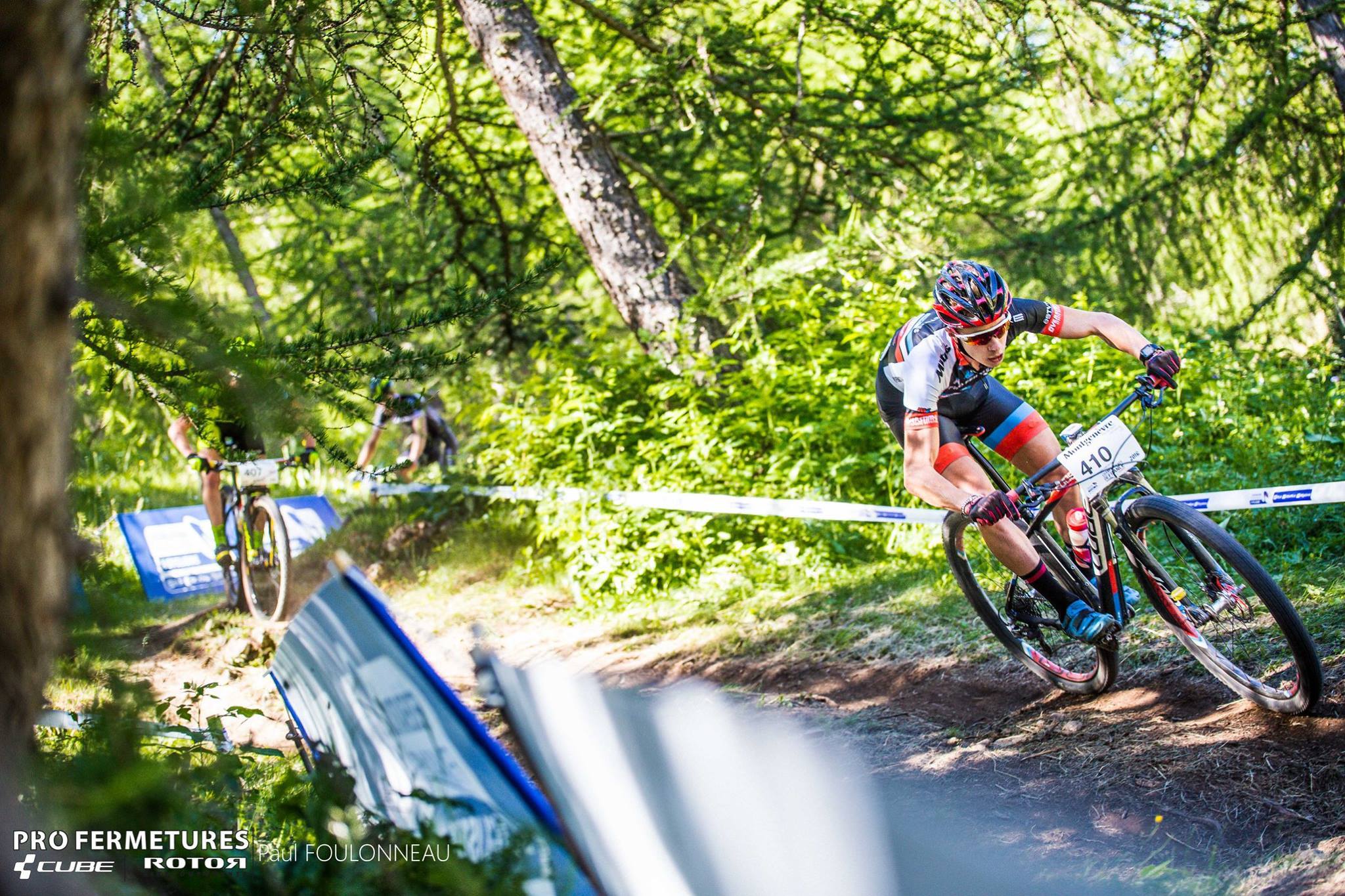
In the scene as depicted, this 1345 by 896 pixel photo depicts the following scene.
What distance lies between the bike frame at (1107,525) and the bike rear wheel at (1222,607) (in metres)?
0.04

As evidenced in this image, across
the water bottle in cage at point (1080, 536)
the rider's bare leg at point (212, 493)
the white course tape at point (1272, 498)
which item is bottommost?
the white course tape at point (1272, 498)

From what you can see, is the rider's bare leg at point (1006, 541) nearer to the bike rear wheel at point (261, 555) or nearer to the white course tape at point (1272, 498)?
the white course tape at point (1272, 498)

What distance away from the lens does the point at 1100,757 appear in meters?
4.05

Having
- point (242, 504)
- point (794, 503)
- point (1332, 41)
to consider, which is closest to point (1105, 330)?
point (794, 503)

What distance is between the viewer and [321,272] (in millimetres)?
11875

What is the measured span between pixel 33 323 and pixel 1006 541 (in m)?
4.02

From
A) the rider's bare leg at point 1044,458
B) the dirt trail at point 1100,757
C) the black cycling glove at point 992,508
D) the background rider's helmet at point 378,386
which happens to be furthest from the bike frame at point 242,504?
the black cycling glove at point 992,508

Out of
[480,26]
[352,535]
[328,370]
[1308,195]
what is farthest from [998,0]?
[352,535]

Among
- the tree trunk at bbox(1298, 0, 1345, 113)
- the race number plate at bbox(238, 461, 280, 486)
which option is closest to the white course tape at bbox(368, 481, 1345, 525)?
the race number plate at bbox(238, 461, 280, 486)

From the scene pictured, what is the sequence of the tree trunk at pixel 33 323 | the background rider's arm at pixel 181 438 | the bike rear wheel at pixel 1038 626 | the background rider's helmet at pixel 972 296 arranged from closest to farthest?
the tree trunk at pixel 33 323 → the background rider's helmet at pixel 972 296 → the bike rear wheel at pixel 1038 626 → the background rider's arm at pixel 181 438

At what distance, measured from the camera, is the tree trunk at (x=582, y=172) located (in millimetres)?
8336

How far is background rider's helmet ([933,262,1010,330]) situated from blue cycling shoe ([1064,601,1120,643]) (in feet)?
4.36

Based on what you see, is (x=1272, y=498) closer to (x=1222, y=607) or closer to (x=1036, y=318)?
(x=1222, y=607)

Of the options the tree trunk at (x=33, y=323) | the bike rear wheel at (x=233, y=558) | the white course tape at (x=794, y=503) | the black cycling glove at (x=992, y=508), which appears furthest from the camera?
the bike rear wheel at (x=233, y=558)
